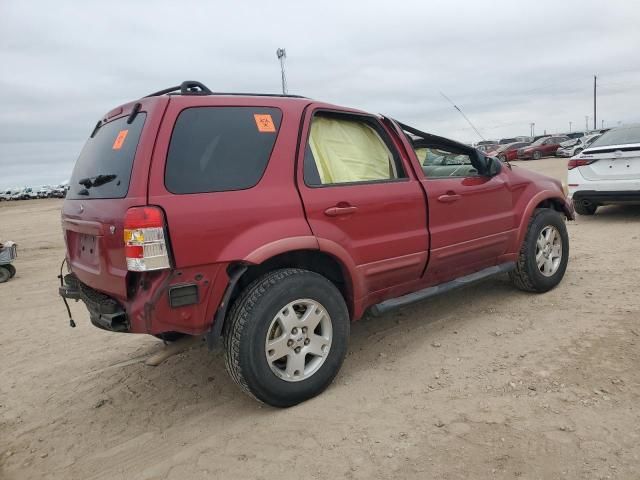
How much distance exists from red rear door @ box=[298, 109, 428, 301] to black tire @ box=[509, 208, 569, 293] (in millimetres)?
1376

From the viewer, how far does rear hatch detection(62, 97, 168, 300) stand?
2.62m

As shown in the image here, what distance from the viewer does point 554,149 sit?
33.1 metres

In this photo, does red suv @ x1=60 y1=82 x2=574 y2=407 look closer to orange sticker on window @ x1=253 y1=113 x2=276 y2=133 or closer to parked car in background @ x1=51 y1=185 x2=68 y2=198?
orange sticker on window @ x1=253 y1=113 x2=276 y2=133

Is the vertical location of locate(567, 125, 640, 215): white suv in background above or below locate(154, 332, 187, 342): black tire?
above

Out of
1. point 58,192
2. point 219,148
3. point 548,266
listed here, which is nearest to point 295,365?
point 219,148

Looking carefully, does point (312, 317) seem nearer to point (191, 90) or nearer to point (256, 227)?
point (256, 227)

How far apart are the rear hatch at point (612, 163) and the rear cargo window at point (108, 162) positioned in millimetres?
7550

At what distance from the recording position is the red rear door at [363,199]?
312 cm

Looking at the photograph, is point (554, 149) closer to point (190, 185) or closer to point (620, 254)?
point (620, 254)

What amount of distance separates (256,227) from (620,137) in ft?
26.2

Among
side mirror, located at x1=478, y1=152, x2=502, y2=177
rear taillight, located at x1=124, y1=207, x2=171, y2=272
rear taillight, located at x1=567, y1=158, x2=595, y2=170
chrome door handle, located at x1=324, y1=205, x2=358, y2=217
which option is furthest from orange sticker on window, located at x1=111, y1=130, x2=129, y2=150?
rear taillight, located at x1=567, y1=158, x2=595, y2=170

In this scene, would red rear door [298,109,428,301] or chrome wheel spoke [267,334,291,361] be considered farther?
red rear door [298,109,428,301]

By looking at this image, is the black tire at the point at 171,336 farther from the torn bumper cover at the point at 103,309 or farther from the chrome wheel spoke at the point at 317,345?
the chrome wheel spoke at the point at 317,345

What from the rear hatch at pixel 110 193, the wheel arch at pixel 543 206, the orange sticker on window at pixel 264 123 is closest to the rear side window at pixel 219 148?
the orange sticker on window at pixel 264 123
